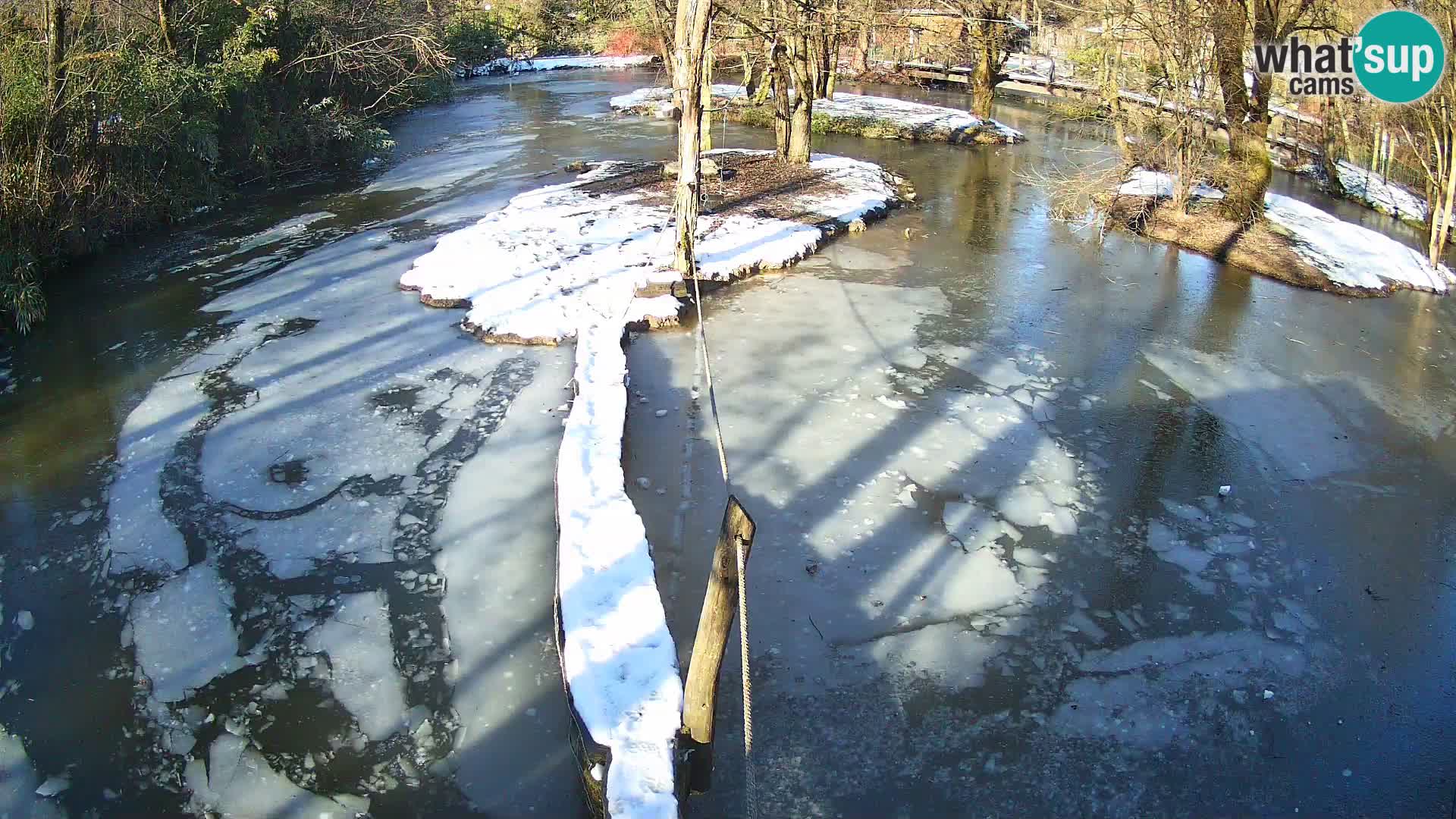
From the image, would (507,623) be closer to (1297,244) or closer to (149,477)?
(149,477)

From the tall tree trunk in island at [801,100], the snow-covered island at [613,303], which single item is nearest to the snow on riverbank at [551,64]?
the snow-covered island at [613,303]

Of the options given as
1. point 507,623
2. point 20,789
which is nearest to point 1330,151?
point 507,623

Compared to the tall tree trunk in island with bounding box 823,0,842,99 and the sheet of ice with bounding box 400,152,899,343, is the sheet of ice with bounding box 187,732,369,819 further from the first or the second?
the tall tree trunk in island with bounding box 823,0,842,99

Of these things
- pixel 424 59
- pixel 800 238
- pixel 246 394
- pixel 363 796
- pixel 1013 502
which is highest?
pixel 424 59

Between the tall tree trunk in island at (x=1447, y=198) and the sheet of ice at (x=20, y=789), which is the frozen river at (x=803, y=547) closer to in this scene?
the sheet of ice at (x=20, y=789)

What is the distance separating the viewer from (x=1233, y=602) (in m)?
5.51

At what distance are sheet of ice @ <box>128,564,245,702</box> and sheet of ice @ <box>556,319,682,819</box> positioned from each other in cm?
189

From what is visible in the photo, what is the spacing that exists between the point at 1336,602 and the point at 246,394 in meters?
8.16

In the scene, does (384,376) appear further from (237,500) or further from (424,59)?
(424,59)

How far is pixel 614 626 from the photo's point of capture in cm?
473

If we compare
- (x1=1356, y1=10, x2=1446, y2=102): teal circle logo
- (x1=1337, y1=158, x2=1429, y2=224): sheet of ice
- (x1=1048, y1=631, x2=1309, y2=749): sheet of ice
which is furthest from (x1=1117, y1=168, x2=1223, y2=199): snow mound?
(x1=1048, y1=631, x2=1309, y2=749): sheet of ice

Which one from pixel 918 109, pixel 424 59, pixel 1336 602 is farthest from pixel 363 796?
pixel 918 109

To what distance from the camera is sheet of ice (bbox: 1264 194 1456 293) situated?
11.2 meters

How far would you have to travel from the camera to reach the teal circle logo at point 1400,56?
11250 millimetres
